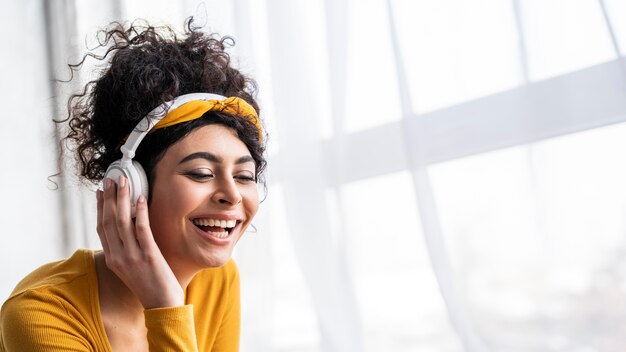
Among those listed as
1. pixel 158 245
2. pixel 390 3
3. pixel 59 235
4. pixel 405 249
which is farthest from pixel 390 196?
pixel 59 235

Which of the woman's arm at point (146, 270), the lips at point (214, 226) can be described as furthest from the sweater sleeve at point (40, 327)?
the lips at point (214, 226)

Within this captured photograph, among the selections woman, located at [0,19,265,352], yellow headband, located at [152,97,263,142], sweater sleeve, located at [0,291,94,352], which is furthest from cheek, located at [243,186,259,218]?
sweater sleeve, located at [0,291,94,352]

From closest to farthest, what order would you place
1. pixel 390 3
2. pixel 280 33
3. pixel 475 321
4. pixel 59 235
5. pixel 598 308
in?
pixel 598 308, pixel 475 321, pixel 390 3, pixel 280 33, pixel 59 235

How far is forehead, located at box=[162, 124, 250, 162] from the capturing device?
1.30m

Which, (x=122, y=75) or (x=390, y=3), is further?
(x=390, y=3)

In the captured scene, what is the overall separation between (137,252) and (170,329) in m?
0.15

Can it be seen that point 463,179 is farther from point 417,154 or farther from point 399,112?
point 399,112

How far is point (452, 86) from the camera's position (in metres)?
1.53

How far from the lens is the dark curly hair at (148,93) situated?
52.1 inches

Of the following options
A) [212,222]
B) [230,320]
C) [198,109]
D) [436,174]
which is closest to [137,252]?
[212,222]

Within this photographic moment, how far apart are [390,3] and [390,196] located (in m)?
0.43

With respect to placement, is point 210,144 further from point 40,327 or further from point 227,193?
point 40,327

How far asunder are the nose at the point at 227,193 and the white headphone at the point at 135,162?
131mm

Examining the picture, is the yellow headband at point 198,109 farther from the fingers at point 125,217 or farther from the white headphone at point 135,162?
the fingers at point 125,217
